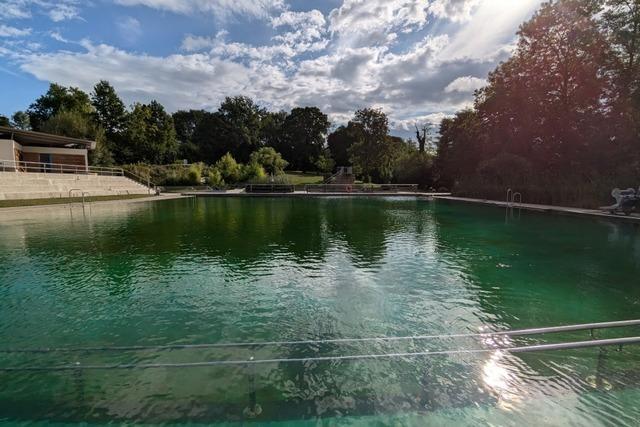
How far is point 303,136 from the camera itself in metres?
60.4

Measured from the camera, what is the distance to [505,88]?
81.7ft

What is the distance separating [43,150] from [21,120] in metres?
34.8

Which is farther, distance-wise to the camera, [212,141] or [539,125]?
[212,141]

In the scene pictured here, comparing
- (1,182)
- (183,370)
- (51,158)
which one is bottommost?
(183,370)

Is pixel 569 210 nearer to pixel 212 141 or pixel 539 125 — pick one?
pixel 539 125

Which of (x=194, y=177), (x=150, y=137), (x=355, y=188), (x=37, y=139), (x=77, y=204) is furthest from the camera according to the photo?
(x=150, y=137)

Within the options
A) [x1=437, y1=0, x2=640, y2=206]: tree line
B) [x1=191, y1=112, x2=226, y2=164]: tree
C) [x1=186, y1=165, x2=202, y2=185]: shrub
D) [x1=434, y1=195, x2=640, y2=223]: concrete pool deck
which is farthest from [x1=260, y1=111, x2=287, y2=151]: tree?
[x1=434, y1=195, x2=640, y2=223]: concrete pool deck

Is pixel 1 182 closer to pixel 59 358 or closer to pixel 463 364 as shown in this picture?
pixel 59 358

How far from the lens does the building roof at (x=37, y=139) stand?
24672mm

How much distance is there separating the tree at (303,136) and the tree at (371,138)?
816 inches

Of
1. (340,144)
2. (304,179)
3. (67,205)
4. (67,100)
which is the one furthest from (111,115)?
(340,144)

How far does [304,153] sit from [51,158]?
119 ft

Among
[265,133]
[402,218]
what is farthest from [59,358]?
[265,133]

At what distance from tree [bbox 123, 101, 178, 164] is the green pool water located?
3986cm
